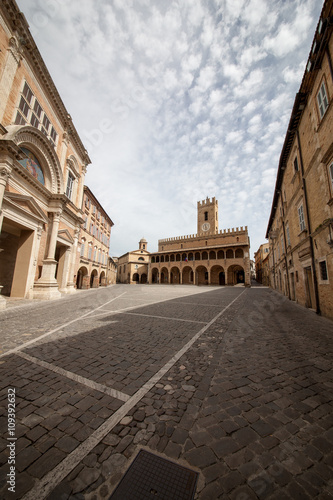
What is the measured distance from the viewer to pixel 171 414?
7.61ft

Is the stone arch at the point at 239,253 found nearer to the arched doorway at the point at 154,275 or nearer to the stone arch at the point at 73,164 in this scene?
the arched doorway at the point at 154,275

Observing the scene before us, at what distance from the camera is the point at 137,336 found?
202 inches

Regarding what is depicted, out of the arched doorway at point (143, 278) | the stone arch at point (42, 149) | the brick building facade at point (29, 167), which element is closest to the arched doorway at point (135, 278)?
the arched doorway at point (143, 278)

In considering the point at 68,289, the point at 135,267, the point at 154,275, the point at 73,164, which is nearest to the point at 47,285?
the point at 68,289

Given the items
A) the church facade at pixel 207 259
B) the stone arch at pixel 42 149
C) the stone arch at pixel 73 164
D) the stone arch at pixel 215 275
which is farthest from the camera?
the stone arch at pixel 215 275

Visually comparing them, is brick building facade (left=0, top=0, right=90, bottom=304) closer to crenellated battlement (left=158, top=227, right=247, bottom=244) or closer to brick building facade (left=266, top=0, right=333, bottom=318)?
brick building facade (left=266, top=0, right=333, bottom=318)

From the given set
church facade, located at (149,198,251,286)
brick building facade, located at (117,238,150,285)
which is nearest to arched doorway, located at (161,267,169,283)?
church facade, located at (149,198,251,286)

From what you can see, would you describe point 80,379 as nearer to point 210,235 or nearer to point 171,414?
point 171,414

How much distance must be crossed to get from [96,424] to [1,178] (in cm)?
1041

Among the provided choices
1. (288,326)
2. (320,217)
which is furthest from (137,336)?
(320,217)

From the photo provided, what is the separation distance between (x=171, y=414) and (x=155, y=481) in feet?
2.64

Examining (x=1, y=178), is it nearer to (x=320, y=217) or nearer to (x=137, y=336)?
(x=137, y=336)

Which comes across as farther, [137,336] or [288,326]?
[288,326]

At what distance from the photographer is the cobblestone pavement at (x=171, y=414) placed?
5.08 feet
